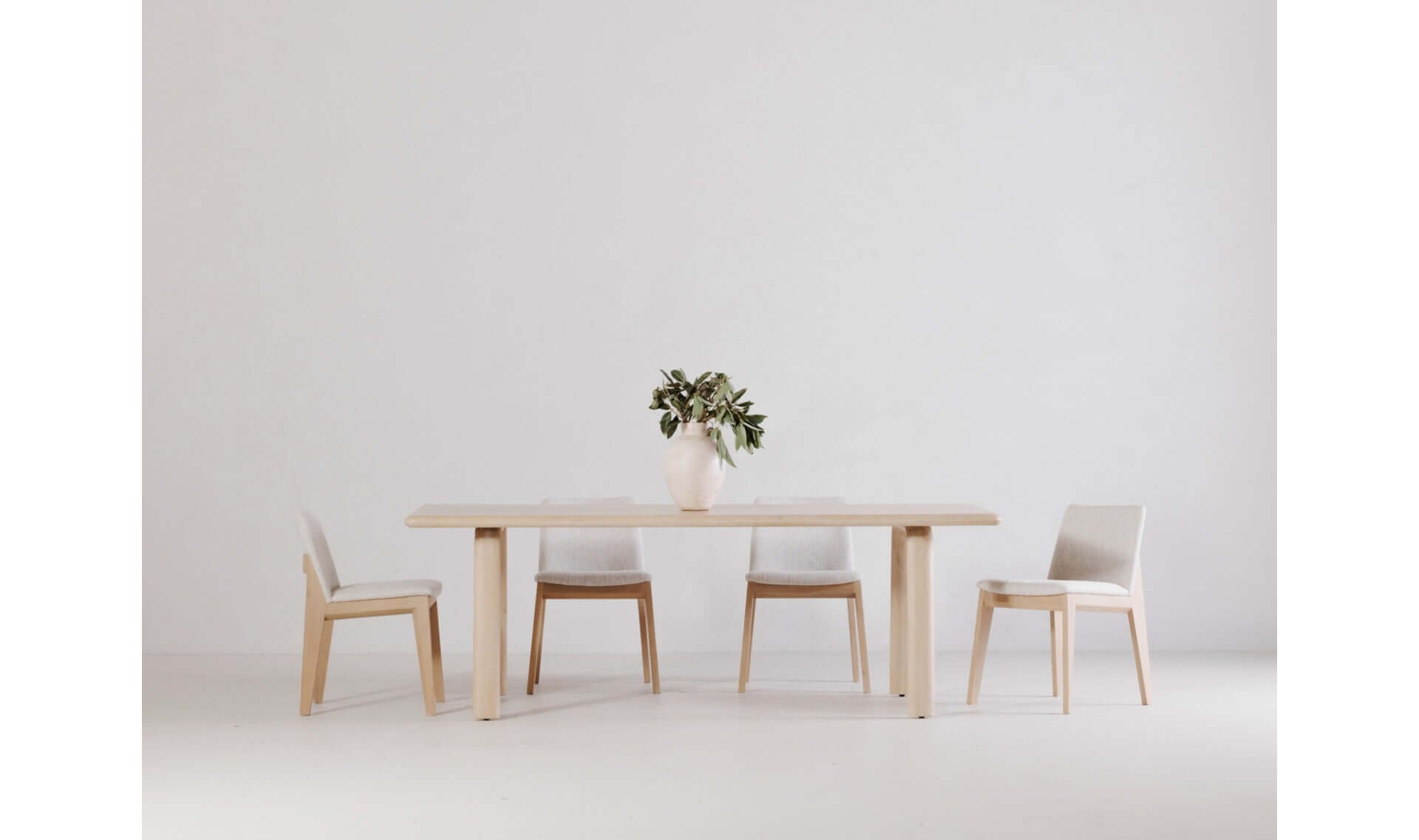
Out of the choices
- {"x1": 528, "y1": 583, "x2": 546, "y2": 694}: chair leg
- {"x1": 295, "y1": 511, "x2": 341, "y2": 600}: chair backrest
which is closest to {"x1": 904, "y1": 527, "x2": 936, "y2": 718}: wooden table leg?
{"x1": 528, "y1": 583, "x2": 546, "y2": 694}: chair leg

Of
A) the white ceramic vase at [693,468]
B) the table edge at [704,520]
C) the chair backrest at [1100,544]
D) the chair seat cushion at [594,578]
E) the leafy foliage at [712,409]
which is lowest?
the chair seat cushion at [594,578]

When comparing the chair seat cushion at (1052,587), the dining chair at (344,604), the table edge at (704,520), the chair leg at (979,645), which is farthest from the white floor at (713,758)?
the table edge at (704,520)

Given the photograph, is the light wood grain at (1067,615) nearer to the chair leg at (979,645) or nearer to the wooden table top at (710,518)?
the chair leg at (979,645)

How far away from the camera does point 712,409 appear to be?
394 centimetres

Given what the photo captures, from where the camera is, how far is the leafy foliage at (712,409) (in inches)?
154

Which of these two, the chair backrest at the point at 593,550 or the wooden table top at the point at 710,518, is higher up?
the wooden table top at the point at 710,518

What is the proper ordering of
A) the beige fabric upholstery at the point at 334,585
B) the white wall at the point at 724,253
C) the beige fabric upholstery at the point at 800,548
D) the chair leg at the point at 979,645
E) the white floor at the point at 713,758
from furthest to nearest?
1. the white wall at the point at 724,253
2. the beige fabric upholstery at the point at 800,548
3. the chair leg at the point at 979,645
4. the beige fabric upholstery at the point at 334,585
5. the white floor at the point at 713,758

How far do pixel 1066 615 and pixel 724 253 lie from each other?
2473mm

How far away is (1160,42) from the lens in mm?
5520

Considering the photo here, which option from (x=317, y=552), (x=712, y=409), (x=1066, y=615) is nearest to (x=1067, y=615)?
(x=1066, y=615)

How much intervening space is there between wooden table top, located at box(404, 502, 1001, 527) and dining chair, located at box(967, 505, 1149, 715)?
33 centimetres

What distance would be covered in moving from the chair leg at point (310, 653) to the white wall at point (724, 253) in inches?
62.3

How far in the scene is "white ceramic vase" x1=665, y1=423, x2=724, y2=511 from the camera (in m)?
3.90

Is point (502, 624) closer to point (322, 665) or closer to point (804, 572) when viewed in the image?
point (322, 665)
